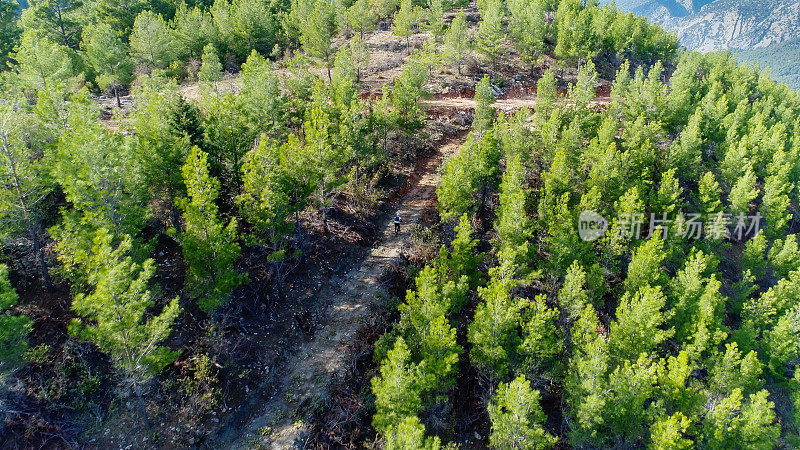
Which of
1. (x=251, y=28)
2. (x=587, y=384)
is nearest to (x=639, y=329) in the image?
(x=587, y=384)

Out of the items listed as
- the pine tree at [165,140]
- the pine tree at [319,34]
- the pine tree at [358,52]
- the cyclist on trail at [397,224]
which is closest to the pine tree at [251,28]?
the pine tree at [319,34]

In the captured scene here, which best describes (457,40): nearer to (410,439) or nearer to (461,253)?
(461,253)

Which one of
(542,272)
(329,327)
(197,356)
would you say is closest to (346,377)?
(329,327)

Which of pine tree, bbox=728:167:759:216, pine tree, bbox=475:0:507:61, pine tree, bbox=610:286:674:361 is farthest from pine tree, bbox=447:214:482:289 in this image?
pine tree, bbox=475:0:507:61

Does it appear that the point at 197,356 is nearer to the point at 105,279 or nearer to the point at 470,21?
the point at 105,279

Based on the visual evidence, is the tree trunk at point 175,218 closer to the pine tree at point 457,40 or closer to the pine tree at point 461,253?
the pine tree at point 461,253
